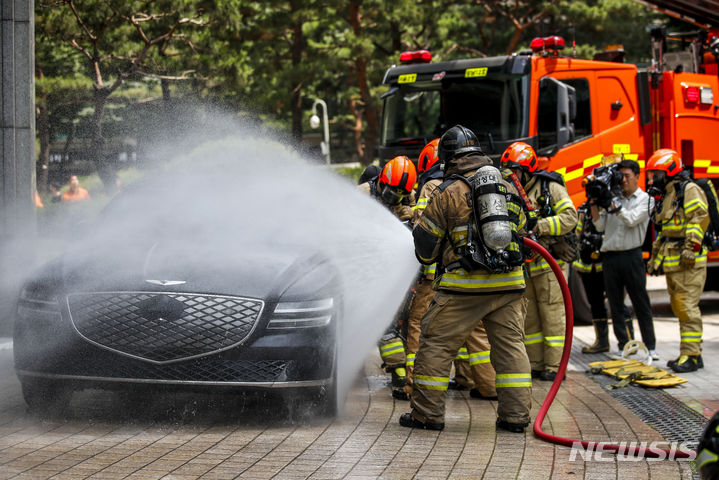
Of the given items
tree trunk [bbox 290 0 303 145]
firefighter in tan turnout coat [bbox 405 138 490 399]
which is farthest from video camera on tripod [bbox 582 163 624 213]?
tree trunk [bbox 290 0 303 145]

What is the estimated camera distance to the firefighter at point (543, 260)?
7180 millimetres

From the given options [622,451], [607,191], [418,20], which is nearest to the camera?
[622,451]

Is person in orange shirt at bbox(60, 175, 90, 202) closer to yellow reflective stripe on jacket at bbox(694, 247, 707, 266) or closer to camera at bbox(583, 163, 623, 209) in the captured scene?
camera at bbox(583, 163, 623, 209)

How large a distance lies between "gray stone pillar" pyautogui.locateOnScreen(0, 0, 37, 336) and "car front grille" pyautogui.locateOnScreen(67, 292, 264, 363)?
10.6ft

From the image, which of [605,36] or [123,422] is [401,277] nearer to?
[123,422]

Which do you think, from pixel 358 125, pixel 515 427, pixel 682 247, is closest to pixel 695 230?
pixel 682 247

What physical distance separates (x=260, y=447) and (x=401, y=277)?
1.84m

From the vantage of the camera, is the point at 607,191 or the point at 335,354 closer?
the point at 335,354

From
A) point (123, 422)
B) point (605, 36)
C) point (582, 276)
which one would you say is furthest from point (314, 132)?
point (123, 422)

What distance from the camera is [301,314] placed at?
5.22 m

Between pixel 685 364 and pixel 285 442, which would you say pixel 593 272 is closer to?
pixel 685 364

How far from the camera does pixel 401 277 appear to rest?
20.7 feet

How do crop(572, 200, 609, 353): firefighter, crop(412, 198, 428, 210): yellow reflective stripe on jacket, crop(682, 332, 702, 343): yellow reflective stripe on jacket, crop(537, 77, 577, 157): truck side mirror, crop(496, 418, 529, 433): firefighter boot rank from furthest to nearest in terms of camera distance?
crop(537, 77, 577, 157): truck side mirror
crop(572, 200, 609, 353): firefighter
crop(682, 332, 702, 343): yellow reflective stripe on jacket
crop(412, 198, 428, 210): yellow reflective stripe on jacket
crop(496, 418, 529, 433): firefighter boot

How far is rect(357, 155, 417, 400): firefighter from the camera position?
6379mm
